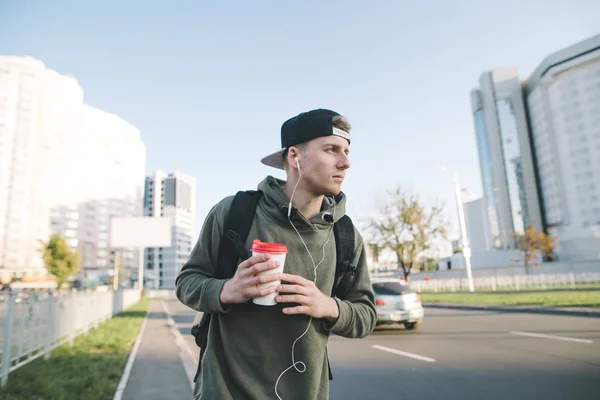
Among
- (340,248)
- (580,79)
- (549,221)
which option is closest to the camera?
(340,248)

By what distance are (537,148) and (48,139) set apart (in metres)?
105

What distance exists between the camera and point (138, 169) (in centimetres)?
12862

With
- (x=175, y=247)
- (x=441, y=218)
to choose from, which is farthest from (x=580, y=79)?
(x=175, y=247)

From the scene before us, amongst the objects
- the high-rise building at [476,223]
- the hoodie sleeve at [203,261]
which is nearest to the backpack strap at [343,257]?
the hoodie sleeve at [203,261]

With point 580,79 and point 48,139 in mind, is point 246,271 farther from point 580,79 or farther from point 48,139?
point 48,139

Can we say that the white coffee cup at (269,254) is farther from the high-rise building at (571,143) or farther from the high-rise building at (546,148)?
the high-rise building at (571,143)

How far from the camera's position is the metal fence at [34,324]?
6137 mm

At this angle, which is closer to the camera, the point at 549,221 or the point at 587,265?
the point at 587,265

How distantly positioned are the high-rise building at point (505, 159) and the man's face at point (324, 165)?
284ft

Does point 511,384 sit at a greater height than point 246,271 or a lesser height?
lesser

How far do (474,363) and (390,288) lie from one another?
207 inches

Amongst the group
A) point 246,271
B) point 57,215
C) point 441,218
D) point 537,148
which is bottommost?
point 246,271

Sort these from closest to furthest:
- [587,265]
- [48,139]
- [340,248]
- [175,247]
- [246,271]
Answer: [246,271], [340,248], [587,265], [48,139], [175,247]

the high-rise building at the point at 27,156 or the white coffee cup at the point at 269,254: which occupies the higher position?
the high-rise building at the point at 27,156
